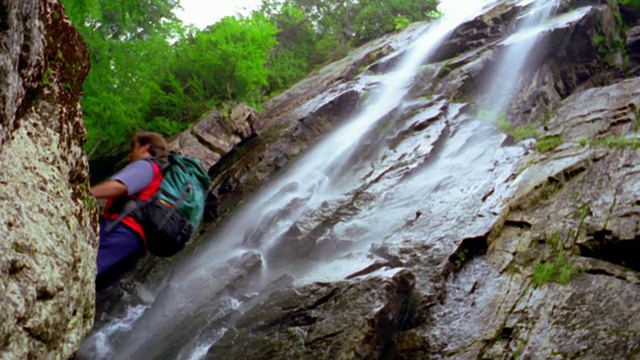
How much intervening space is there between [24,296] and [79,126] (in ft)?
5.03

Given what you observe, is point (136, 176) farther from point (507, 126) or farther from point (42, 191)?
point (507, 126)

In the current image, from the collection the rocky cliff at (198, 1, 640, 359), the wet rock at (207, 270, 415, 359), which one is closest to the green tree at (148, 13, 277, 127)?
the rocky cliff at (198, 1, 640, 359)

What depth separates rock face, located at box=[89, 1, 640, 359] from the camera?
500cm

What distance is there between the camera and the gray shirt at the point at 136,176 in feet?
11.1

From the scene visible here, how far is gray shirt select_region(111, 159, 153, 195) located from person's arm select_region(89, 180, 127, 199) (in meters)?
0.04

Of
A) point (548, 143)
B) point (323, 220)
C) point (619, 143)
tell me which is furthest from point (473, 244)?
point (548, 143)

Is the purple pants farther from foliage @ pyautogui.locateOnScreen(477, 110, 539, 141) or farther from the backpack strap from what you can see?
foliage @ pyautogui.locateOnScreen(477, 110, 539, 141)

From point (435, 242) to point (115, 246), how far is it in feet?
14.9

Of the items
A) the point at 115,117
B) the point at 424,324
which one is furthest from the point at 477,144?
the point at 115,117

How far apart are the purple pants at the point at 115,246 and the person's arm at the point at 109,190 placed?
1.04 feet

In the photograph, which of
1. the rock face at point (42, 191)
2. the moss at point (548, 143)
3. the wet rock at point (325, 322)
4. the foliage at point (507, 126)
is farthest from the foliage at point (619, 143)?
the rock face at point (42, 191)

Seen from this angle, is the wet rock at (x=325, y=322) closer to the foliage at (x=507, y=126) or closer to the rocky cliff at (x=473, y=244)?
the rocky cliff at (x=473, y=244)

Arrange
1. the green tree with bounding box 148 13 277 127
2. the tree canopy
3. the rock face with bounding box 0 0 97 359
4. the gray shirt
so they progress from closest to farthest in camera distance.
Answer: the rock face with bounding box 0 0 97 359, the gray shirt, the tree canopy, the green tree with bounding box 148 13 277 127

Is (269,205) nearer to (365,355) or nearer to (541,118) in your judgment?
(365,355)
